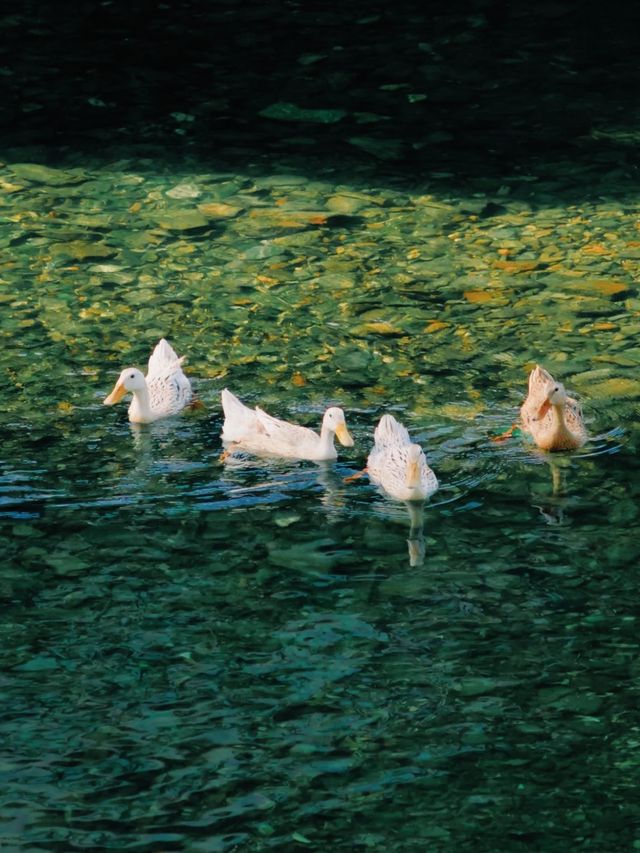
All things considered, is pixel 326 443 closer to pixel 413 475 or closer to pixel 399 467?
pixel 399 467

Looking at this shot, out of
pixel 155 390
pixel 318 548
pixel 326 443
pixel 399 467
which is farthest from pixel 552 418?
pixel 155 390

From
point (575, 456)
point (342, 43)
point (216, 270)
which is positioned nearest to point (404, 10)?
point (342, 43)

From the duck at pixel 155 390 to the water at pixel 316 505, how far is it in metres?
0.08

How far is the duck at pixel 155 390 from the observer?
27.1 ft

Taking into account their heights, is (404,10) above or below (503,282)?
above

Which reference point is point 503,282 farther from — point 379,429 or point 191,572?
point 191,572

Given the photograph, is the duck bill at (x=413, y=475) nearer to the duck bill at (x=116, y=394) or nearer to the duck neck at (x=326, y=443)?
the duck neck at (x=326, y=443)

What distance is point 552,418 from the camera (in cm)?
789

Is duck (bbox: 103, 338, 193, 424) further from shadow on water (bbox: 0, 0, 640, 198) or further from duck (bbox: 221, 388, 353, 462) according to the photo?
shadow on water (bbox: 0, 0, 640, 198)

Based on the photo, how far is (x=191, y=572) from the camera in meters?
6.93

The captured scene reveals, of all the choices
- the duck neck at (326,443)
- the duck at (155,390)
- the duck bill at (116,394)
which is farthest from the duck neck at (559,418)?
the duck bill at (116,394)

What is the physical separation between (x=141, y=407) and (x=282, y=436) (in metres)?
0.82

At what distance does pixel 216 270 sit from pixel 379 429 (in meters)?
2.89

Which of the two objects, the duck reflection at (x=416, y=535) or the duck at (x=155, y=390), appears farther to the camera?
the duck at (x=155, y=390)
